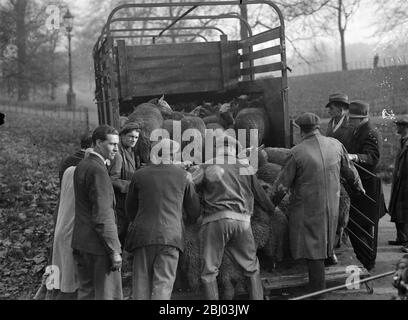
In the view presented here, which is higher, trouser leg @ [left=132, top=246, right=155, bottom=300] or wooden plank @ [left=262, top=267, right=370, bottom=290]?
trouser leg @ [left=132, top=246, right=155, bottom=300]

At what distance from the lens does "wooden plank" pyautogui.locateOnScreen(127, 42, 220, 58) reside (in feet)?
30.7

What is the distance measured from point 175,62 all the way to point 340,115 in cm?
378

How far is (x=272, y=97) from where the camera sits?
855 cm

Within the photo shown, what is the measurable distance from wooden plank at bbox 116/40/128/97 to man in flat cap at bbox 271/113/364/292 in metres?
4.21

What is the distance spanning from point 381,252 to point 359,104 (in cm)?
210

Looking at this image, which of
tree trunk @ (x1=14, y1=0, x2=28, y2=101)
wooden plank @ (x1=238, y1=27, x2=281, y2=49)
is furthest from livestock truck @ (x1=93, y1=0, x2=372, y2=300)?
tree trunk @ (x1=14, y1=0, x2=28, y2=101)

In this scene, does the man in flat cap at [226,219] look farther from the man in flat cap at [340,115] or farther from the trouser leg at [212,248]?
the man in flat cap at [340,115]

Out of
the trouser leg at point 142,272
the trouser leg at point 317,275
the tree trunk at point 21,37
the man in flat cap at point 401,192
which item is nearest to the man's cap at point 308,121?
the trouser leg at point 317,275

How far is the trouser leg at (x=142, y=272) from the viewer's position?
15.6ft

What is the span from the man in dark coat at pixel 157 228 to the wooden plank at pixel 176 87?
4.62 metres

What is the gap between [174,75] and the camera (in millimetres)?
9773

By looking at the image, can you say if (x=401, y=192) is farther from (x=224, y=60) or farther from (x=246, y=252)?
(x=224, y=60)

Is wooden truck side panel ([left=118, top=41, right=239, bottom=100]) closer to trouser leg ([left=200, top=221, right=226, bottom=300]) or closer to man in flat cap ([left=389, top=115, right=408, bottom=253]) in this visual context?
man in flat cap ([left=389, top=115, right=408, bottom=253])
